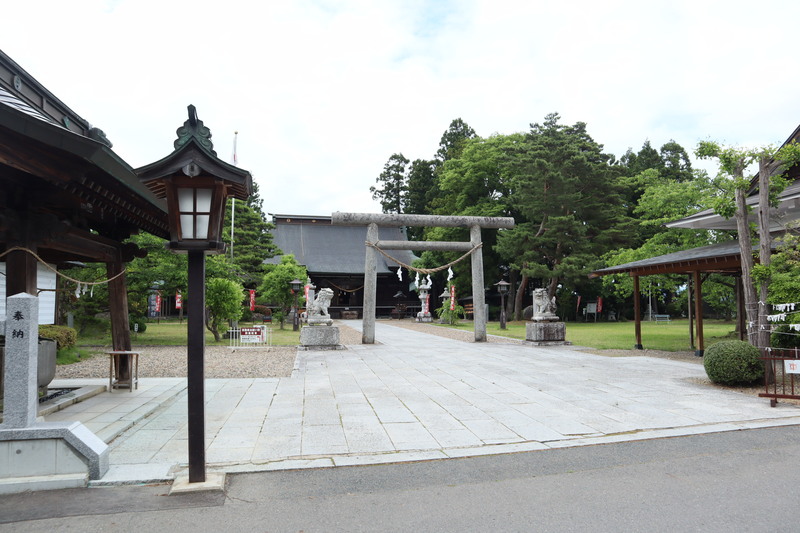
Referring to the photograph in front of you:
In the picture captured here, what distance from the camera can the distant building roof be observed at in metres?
38.8

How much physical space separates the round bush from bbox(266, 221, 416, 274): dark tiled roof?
103 ft

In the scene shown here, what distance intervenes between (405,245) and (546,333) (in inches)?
210

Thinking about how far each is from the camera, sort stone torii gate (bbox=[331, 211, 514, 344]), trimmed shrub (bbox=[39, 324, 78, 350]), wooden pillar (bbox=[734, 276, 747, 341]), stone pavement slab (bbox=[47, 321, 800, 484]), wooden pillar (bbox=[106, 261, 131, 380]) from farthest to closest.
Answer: stone torii gate (bbox=[331, 211, 514, 344]), wooden pillar (bbox=[734, 276, 747, 341]), trimmed shrub (bbox=[39, 324, 78, 350]), wooden pillar (bbox=[106, 261, 131, 380]), stone pavement slab (bbox=[47, 321, 800, 484])

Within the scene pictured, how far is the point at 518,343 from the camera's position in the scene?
1667 cm

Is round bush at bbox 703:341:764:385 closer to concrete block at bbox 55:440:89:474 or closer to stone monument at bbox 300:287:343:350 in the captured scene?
concrete block at bbox 55:440:89:474

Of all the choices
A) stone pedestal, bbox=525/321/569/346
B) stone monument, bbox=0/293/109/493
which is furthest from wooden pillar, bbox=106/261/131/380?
stone pedestal, bbox=525/321/569/346

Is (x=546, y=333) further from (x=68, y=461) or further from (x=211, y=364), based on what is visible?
(x=68, y=461)

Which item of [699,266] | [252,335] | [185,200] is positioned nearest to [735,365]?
[699,266]

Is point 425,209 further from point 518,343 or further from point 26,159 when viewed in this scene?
point 26,159

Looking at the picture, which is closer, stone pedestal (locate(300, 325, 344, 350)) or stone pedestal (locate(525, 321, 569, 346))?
stone pedestal (locate(300, 325, 344, 350))

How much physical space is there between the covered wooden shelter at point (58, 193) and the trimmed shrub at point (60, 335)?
409cm

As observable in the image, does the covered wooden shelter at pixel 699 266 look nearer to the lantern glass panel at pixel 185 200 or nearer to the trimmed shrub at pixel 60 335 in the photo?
the lantern glass panel at pixel 185 200

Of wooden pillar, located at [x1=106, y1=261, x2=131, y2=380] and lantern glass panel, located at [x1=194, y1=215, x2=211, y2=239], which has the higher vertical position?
lantern glass panel, located at [x1=194, y1=215, x2=211, y2=239]

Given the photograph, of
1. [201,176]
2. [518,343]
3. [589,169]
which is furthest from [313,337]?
[589,169]
